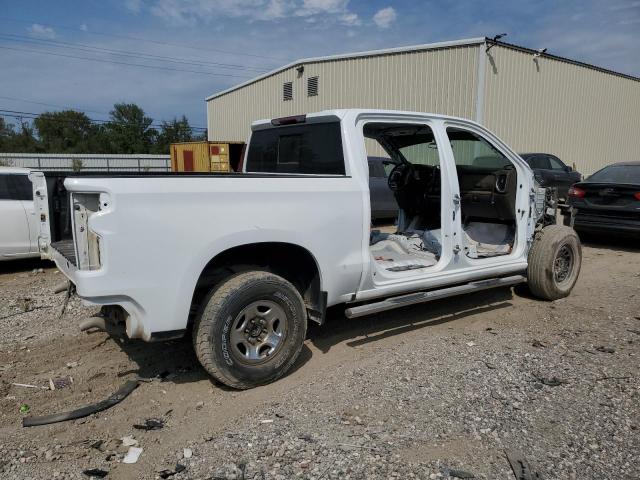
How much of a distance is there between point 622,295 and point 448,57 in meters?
13.8

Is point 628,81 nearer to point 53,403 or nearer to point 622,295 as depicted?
point 622,295

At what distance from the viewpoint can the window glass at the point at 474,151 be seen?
17.8 ft

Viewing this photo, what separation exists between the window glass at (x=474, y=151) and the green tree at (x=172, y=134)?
6875cm

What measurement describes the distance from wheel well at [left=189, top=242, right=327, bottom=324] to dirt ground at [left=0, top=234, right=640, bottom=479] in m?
0.59

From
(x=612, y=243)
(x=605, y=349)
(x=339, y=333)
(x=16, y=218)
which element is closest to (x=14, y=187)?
(x=16, y=218)

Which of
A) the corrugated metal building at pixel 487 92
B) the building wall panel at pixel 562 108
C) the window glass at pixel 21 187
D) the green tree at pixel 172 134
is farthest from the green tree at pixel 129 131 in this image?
the window glass at pixel 21 187

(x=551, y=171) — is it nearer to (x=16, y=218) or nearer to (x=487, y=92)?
(x=487, y=92)

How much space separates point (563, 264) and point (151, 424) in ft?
16.4

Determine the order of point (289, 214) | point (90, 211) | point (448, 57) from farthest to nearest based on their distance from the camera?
point (448, 57), point (289, 214), point (90, 211)

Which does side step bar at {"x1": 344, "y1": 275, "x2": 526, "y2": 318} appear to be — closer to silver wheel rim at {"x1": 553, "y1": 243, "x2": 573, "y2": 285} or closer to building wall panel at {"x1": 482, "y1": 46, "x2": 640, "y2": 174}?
silver wheel rim at {"x1": 553, "y1": 243, "x2": 573, "y2": 285}

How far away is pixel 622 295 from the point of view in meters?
6.34

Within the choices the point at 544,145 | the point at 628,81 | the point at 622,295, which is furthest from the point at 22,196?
the point at 628,81

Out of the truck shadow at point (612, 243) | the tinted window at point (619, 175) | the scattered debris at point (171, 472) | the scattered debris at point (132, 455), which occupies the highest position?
the tinted window at point (619, 175)

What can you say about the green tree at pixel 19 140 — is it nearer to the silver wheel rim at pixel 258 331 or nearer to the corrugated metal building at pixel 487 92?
the corrugated metal building at pixel 487 92
